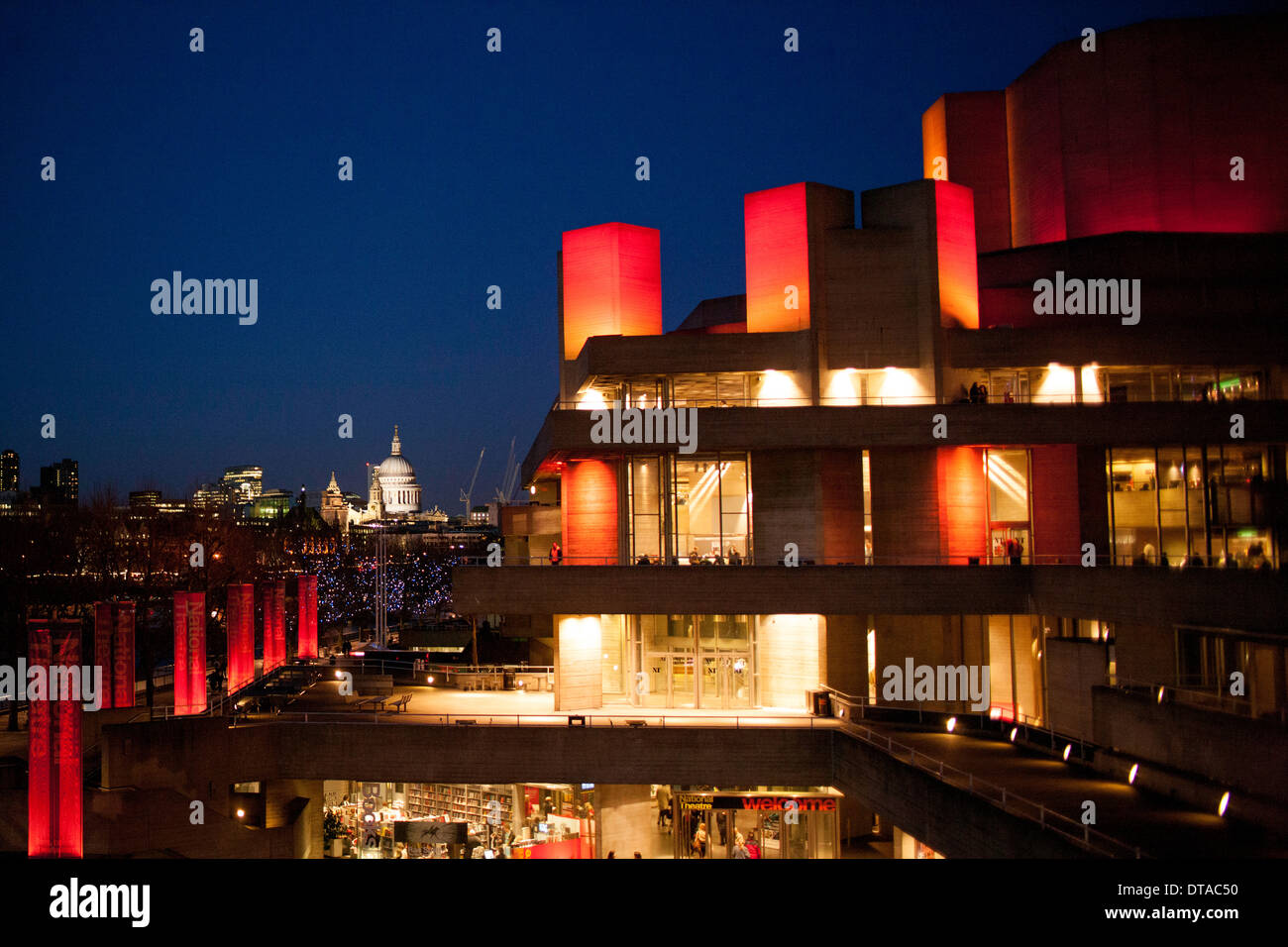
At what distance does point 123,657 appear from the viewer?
4175cm

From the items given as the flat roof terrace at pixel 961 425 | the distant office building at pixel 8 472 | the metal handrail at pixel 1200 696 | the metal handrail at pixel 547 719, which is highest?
the distant office building at pixel 8 472

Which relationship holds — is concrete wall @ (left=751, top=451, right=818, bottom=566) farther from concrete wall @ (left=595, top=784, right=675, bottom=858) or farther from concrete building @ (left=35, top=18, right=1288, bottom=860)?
concrete wall @ (left=595, top=784, right=675, bottom=858)

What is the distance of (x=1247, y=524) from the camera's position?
36375 mm

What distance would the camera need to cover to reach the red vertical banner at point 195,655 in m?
39.1

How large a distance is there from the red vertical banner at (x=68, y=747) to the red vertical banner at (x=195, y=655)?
25.6 ft

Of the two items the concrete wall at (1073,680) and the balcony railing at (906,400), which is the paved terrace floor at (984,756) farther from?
the balcony railing at (906,400)

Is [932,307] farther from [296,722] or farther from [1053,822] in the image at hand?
[296,722]

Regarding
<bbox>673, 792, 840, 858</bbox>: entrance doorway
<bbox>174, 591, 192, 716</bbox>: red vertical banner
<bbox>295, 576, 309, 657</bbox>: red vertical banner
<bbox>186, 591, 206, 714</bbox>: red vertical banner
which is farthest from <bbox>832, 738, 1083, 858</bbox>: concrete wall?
<bbox>295, 576, 309, 657</bbox>: red vertical banner

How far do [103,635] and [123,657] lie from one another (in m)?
2.17

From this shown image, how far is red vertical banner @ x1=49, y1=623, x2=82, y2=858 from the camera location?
30641mm

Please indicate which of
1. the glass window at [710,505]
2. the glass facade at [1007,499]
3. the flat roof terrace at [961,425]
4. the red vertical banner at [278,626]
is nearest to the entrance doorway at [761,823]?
the glass window at [710,505]
